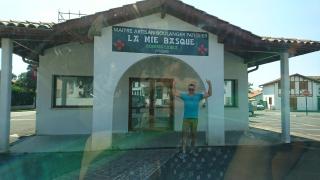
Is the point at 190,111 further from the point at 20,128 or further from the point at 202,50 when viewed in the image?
the point at 20,128

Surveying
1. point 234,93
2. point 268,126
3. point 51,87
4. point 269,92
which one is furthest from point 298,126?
point 269,92

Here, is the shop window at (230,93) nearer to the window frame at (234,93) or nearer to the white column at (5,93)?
the window frame at (234,93)

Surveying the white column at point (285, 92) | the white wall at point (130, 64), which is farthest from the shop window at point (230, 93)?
the white wall at point (130, 64)

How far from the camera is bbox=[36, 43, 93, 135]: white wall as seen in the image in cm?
1298

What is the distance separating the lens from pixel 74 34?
9836 mm

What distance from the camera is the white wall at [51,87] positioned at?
42.6 feet

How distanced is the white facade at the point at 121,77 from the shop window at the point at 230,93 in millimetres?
202

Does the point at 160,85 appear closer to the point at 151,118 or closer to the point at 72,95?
the point at 151,118

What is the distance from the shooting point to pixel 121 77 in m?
11.2

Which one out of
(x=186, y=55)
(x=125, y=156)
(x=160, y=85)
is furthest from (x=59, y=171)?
(x=160, y=85)

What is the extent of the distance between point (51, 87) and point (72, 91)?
0.76 m

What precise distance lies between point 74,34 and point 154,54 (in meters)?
2.25

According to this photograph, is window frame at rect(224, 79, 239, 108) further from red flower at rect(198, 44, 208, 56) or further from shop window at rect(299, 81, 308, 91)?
shop window at rect(299, 81, 308, 91)

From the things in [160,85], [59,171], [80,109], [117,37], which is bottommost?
[59,171]
